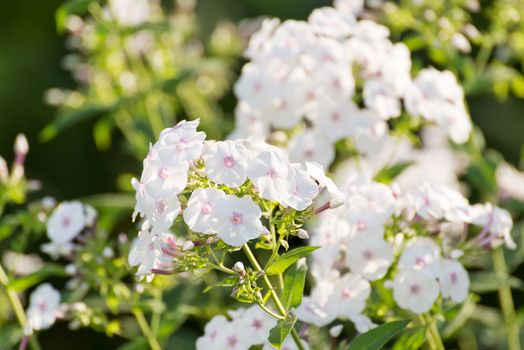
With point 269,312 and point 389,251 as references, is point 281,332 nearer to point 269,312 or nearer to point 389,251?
point 269,312

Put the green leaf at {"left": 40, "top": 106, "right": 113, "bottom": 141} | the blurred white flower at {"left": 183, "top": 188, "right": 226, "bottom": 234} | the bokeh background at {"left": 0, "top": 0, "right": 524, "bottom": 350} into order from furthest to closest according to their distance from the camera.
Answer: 1. the bokeh background at {"left": 0, "top": 0, "right": 524, "bottom": 350}
2. the green leaf at {"left": 40, "top": 106, "right": 113, "bottom": 141}
3. the blurred white flower at {"left": 183, "top": 188, "right": 226, "bottom": 234}

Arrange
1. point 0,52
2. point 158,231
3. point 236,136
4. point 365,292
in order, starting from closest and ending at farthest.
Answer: point 158,231 → point 365,292 → point 236,136 → point 0,52

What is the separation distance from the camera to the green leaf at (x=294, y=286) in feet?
5.32

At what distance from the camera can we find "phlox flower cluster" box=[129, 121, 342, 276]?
4.66ft

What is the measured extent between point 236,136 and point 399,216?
59 centimetres

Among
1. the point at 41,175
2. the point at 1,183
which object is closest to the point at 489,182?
the point at 1,183

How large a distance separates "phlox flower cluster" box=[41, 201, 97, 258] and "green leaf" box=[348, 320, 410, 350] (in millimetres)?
672

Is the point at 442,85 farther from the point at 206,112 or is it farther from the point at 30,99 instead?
the point at 30,99

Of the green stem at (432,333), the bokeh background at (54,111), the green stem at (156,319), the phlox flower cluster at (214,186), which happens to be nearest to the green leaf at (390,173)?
the green stem at (432,333)

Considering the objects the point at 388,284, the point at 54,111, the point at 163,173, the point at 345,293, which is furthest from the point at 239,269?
the point at 54,111

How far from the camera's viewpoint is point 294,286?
1.63 m

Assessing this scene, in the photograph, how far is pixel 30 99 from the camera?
17.1ft

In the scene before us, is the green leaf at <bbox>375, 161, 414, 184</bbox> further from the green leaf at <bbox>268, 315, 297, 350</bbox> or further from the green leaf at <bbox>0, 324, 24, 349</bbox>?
the green leaf at <bbox>0, 324, 24, 349</bbox>

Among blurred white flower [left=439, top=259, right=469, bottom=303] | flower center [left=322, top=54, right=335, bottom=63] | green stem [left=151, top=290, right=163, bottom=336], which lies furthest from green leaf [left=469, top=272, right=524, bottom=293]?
green stem [left=151, top=290, right=163, bottom=336]
